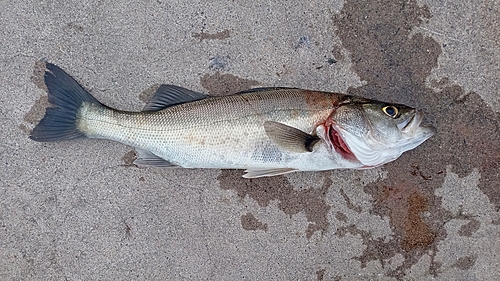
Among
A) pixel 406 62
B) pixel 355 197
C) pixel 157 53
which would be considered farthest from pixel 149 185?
pixel 406 62

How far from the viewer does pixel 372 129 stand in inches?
112

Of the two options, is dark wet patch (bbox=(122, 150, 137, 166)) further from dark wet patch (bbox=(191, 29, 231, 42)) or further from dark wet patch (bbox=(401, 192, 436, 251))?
dark wet patch (bbox=(401, 192, 436, 251))

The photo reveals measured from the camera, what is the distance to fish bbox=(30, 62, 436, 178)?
2.85m

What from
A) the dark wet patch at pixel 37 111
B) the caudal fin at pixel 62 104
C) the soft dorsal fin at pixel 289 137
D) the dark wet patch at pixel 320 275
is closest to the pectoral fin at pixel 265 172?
the soft dorsal fin at pixel 289 137

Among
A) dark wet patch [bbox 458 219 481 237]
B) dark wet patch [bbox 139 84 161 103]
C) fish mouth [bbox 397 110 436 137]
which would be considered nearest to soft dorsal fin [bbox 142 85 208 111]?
dark wet patch [bbox 139 84 161 103]

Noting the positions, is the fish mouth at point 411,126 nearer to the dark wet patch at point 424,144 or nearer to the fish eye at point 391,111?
the fish eye at point 391,111

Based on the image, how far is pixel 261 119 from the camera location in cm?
286

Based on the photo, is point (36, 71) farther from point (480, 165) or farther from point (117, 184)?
point (480, 165)

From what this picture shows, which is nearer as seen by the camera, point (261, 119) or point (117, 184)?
point (261, 119)

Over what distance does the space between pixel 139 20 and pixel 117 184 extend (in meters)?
1.33

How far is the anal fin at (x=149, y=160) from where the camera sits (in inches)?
120

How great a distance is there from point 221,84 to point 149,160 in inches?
33.0

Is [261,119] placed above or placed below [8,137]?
above

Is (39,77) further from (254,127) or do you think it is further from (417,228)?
(417,228)
